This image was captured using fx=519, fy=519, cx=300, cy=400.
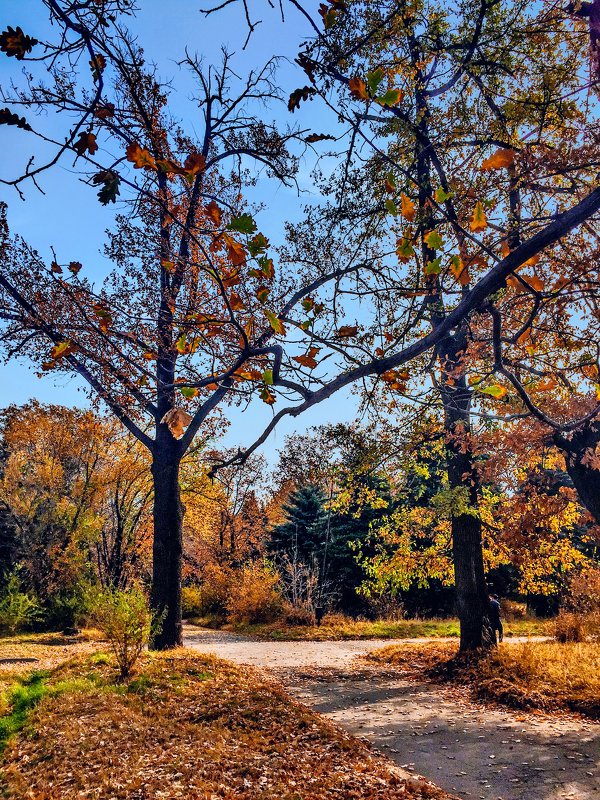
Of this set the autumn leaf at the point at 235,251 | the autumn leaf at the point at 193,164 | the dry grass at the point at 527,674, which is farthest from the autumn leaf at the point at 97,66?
the dry grass at the point at 527,674

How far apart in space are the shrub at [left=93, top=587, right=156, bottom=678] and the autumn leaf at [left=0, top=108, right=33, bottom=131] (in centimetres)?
701

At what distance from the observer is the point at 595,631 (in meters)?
11.3

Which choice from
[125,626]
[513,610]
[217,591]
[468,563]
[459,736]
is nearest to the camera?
[459,736]

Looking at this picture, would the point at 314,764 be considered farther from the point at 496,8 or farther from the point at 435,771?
the point at 496,8

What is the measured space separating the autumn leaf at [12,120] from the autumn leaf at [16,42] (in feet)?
0.64

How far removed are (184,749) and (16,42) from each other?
546 cm

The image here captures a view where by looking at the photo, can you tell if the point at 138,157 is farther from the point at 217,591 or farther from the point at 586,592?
the point at 217,591

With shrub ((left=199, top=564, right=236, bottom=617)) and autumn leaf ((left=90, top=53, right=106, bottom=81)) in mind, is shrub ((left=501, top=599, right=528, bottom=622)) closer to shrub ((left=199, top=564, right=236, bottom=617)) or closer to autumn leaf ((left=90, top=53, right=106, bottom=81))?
shrub ((left=199, top=564, right=236, bottom=617))

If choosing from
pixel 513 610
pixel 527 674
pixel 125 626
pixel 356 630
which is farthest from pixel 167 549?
pixel 513 610

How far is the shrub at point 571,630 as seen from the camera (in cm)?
1141

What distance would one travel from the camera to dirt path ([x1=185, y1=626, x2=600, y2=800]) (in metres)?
4.49

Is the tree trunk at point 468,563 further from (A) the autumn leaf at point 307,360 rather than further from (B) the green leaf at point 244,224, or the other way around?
(B) the green leaf at point 244,224

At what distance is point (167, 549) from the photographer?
32.4ft

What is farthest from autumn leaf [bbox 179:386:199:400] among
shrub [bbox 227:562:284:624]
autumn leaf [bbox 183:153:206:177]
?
shrub [bbox 227:562:284:624]
